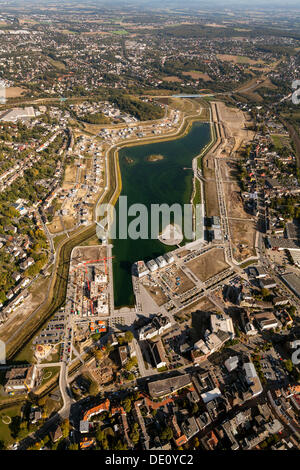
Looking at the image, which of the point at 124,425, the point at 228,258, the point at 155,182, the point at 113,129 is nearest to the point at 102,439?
the point at 124,425

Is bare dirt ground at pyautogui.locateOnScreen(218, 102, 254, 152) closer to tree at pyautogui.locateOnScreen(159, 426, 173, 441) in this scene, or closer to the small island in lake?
the small island in lake

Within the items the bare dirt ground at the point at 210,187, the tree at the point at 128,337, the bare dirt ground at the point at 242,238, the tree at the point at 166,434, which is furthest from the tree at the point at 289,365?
the bare dirt ground at the point at 210,187

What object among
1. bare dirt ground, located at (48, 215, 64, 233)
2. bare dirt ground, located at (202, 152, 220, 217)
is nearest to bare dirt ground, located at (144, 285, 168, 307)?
bare dirt ground, located at (48, 215, 64, 233)

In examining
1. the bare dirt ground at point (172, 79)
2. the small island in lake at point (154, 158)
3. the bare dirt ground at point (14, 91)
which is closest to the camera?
the small island in lake at point (154, 158)

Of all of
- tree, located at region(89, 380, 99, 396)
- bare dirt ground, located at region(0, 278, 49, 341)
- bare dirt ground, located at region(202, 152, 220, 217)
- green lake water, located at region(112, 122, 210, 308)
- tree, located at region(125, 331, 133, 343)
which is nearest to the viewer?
tree, located at region(89, 380, 99, 396)

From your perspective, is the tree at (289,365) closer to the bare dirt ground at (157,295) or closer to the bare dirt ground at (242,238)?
the bare dirt ground at (157,295)
